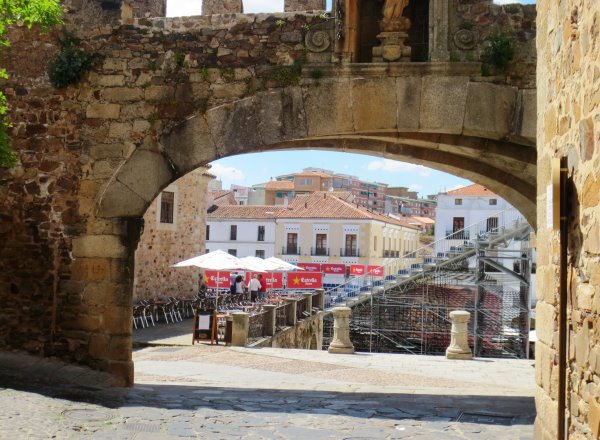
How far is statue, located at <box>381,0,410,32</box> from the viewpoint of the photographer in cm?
726

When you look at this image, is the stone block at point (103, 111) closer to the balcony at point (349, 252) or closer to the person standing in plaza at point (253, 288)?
the person standing in plaza at point (253, 288)

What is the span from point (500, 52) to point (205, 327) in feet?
28.6

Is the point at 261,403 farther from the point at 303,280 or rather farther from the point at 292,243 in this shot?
the point at 292,243

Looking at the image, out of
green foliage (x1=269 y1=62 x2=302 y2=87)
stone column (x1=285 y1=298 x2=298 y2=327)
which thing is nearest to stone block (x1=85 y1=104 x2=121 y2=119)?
green foliage (x1=269 y1=62 x2=302 y2=87)

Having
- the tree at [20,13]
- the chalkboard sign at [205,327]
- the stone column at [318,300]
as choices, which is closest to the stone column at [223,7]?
the tree at [20,13]

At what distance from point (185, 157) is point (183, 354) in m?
5.44

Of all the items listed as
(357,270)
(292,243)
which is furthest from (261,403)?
(292,243)

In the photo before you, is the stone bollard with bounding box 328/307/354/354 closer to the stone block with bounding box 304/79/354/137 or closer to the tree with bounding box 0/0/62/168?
the stone block with bounding box 304/79/354/137

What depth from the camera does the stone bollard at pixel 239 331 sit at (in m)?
13.9

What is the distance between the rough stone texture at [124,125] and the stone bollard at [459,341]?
6539 mm

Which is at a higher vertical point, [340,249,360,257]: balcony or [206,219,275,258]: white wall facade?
[206,219,275,258]: white wall facade

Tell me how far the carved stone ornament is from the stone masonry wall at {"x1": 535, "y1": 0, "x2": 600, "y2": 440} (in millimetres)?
2452

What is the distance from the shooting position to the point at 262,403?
6945 mm

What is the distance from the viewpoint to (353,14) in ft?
24.2
